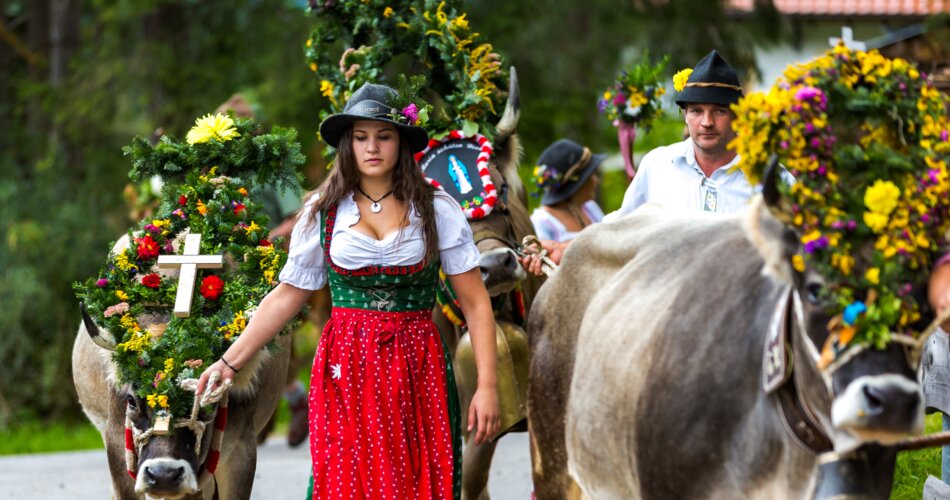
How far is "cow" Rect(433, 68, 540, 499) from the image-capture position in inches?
260

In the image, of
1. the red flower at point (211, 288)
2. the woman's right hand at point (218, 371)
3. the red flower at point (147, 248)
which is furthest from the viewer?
the red flower at point (147, 248)

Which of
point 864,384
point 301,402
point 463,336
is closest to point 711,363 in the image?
Answer: point 864,384

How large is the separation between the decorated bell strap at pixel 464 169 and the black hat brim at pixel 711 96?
1.57m

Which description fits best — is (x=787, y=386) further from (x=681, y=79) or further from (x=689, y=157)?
(x=681, y=79)

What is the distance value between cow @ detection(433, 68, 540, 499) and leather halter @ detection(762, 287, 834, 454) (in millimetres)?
2780

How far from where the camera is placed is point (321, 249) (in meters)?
5.21

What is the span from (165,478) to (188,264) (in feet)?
3.45

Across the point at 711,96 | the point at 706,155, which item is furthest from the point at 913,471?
the point at 711,96

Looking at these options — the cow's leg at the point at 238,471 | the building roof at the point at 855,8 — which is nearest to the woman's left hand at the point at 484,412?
the cow's leg at the point at 238,471

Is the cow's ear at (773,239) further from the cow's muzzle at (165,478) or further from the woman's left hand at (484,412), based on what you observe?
the cow's muzzle at (165,478)

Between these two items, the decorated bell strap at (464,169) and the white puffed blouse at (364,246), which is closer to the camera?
the white puffed blouse at (364,246)

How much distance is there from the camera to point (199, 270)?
6195 mm

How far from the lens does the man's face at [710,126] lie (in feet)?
18.9

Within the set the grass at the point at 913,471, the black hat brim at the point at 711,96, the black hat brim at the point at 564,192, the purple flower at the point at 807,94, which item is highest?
the black hat brim at the point at 711,96
